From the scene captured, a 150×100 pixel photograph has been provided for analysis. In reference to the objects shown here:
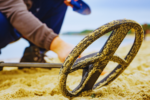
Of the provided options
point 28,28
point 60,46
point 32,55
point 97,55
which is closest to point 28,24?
point 28,28

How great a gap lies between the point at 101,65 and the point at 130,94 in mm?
213

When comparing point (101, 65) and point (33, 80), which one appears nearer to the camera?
point (101, 65)

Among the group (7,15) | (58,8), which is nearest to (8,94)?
(7,15)

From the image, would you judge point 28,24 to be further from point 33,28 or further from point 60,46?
point 60,46

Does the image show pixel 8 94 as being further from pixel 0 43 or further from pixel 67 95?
pixel 0 43

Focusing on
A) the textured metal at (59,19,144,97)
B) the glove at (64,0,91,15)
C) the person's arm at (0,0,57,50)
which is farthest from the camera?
the glove at (64,0,91,15)

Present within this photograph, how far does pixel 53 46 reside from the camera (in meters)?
0.93

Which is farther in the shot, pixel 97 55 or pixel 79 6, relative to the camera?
pixel 79 6

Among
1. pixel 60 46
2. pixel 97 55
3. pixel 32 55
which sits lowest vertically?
pixel 32 55

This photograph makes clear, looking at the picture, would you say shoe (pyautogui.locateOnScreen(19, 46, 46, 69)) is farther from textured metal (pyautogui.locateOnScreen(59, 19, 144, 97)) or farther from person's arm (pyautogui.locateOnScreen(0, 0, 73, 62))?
textured metal (pyautogui.locateOnScreen(59, 19, 144, 97))

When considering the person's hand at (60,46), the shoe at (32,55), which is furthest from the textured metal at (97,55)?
the shoe at (32,55)

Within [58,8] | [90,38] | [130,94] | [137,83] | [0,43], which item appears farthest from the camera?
[58,8]

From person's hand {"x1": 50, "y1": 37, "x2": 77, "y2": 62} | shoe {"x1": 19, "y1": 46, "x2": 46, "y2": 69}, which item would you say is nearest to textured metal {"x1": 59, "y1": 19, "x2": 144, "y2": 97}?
person's hand {"x1": 50, "y1": 37, "x2": 77, "y2": 62}

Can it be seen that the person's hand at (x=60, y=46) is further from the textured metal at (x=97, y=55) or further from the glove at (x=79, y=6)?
the glove at (x=79, y=6)
